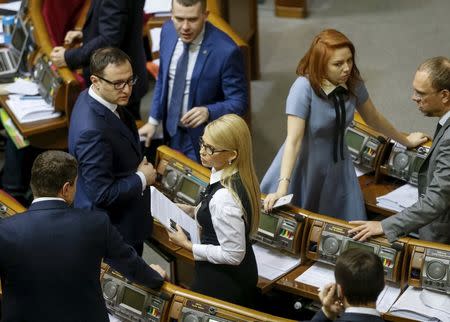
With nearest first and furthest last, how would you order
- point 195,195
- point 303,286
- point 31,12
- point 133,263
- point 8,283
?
point 8,283
point 133,263
point 303,286
point 195,195
point 31,12

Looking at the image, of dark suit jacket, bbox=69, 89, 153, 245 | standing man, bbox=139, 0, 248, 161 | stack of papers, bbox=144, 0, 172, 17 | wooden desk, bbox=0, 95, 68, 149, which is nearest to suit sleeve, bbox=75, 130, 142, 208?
dark suit jacket, bbox=69, 89, 153, 245

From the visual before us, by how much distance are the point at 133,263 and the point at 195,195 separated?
1019 mm

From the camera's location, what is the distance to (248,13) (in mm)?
7211

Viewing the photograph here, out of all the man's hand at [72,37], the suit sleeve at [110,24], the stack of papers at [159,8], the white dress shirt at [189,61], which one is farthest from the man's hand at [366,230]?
the stack of papers at [159,8]

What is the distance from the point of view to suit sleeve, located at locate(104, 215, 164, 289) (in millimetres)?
3117

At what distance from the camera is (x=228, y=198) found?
10.9 ft

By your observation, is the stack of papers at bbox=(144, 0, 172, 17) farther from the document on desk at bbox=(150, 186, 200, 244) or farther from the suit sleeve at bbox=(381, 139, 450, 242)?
the suit sleeve at bbox=(381, 139, 450, 242)

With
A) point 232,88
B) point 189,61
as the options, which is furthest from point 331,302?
point 189,61

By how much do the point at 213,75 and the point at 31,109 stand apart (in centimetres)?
142

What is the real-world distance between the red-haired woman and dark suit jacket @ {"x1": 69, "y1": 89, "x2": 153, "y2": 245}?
25.6 inches

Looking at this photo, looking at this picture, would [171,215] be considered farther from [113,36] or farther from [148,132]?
[113,36]

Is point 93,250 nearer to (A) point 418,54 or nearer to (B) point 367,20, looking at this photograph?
(A) point 418,54

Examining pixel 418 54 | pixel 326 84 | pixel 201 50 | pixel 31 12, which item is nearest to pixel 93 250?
pixel 326 84

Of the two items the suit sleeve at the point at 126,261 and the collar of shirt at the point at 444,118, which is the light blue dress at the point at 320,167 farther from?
the suit sleeve at the point at 126,261
